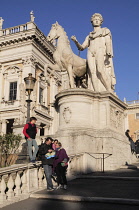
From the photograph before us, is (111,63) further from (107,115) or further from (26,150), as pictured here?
(26,150)

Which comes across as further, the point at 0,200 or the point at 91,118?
the point at 91,118

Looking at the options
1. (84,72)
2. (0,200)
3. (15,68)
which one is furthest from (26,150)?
(15,68)

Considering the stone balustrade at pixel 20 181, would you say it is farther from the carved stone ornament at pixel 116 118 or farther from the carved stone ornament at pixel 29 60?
the carved stone ornament at pixel 29 60

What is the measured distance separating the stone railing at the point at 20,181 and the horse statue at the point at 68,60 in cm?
598

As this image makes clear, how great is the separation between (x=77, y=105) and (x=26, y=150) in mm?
3865

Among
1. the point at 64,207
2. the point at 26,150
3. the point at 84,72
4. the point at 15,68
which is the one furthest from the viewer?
the point at 15,68

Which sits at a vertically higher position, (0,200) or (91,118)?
(91,118)

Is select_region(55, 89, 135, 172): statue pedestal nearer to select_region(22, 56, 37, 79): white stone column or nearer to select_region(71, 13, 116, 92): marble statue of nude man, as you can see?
select_region(71, 13, 116, 92): marble statue of nude man

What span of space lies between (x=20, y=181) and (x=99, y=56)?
7.81m

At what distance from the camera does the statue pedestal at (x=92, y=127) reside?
10.5 metres

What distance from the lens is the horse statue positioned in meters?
12.9

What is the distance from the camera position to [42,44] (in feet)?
115

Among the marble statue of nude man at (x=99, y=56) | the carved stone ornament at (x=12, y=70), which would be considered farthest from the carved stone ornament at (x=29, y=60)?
the marble statue of nude man at (x=99, y=56)

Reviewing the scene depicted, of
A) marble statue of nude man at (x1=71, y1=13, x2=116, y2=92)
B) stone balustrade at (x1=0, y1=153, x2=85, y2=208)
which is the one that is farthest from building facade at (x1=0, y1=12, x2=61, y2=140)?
stone balustrade at (x1=0, y1=153, x2=85, y2=208)
